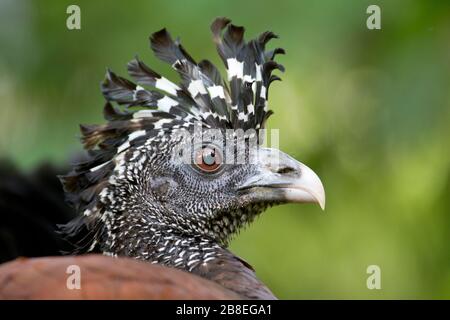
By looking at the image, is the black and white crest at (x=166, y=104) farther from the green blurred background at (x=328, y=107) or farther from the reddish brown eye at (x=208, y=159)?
the green blurred background at (x=328, y=107)

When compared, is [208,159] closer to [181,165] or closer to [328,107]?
[181,165]

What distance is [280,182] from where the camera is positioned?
4.23 metres

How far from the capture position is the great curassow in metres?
4.17

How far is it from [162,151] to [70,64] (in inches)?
99.7

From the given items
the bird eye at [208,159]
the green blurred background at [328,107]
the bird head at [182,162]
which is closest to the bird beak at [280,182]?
the bird head at [182,162]

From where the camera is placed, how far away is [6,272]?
3270mm

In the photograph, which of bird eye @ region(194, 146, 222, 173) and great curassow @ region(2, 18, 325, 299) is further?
bird eye @ region(194, 146, 222, 173)

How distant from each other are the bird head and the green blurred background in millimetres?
1750

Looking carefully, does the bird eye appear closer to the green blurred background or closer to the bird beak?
the bird beak

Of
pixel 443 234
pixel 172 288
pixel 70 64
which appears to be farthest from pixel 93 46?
pixel 172 288

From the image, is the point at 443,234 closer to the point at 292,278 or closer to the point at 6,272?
the point at 292,278

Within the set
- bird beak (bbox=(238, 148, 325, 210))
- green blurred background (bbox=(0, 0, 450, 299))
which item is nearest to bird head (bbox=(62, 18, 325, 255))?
bird beak (bbox=(238, 148, 325, 210))

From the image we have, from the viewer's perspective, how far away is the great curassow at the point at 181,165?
13.7 ft
